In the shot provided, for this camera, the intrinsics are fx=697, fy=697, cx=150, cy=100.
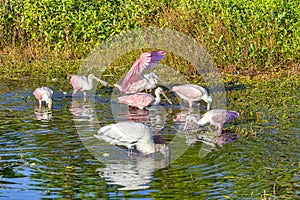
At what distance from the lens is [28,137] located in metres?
9.16

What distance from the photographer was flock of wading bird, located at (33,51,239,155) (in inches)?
317

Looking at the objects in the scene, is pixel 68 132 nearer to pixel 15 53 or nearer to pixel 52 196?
pixel 52 196

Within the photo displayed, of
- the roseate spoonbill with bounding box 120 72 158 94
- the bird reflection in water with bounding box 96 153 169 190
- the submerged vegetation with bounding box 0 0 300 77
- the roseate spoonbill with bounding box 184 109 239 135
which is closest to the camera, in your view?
the bird reflection in water with bounding box 96 153 169 190

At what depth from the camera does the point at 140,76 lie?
12.2 m

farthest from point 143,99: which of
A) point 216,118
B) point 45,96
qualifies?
point 216,118

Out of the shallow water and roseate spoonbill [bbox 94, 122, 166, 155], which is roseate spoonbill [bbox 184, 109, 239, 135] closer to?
the shallow water

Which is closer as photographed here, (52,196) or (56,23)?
(52,196)

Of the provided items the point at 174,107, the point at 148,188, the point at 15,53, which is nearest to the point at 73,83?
the point at 174,107

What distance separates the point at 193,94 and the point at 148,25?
15.4ft

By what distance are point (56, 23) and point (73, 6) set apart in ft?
1.91

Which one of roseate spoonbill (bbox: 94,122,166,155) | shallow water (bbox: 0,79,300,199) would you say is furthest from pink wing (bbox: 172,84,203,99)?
roseate spoonbill (bbox: 94,122,166,155)

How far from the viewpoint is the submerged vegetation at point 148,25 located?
1406 centimetres

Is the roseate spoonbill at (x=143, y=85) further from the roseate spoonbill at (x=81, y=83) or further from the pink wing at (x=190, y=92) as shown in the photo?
the pink wing at (x=190, y=92)

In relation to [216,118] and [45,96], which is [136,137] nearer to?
[216,118]
